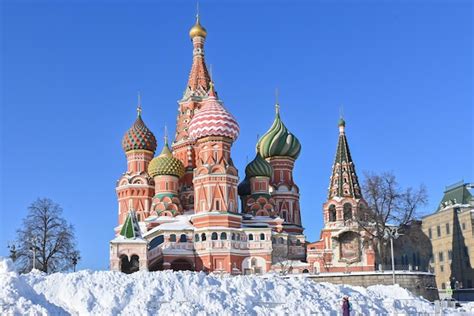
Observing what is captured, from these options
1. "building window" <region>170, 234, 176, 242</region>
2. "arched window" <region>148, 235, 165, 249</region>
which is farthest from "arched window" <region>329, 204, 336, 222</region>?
"arched window" <region>148, 235, 165, 249</region>

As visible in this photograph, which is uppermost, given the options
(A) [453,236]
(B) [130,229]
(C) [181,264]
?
(B) [130,229]

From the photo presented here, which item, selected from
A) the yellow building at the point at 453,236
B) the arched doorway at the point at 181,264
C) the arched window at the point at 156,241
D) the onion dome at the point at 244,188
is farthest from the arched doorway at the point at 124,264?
the yellow building at the point at 453,236

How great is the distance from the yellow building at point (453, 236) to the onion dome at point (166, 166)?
81.7 feet

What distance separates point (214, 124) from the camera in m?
54.2

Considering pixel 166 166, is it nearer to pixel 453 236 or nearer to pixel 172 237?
pixel 172 237

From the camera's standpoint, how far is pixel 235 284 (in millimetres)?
29297

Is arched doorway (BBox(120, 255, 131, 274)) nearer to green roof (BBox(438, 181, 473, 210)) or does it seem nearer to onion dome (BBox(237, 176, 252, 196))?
onion dome (BBox(237, 176, 252, 196))

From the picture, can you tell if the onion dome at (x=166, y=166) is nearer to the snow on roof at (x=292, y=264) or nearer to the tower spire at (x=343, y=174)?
the snow on roof at (x=292, y=264)

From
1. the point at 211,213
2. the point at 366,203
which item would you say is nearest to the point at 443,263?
the point at 366,203

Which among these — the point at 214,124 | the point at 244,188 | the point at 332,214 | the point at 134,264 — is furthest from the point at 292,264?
the point at 214,124

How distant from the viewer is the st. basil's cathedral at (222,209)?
5156 cm

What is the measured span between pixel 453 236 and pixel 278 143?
1804cm

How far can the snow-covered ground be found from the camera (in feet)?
80.8

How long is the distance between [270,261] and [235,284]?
23.7 meters
